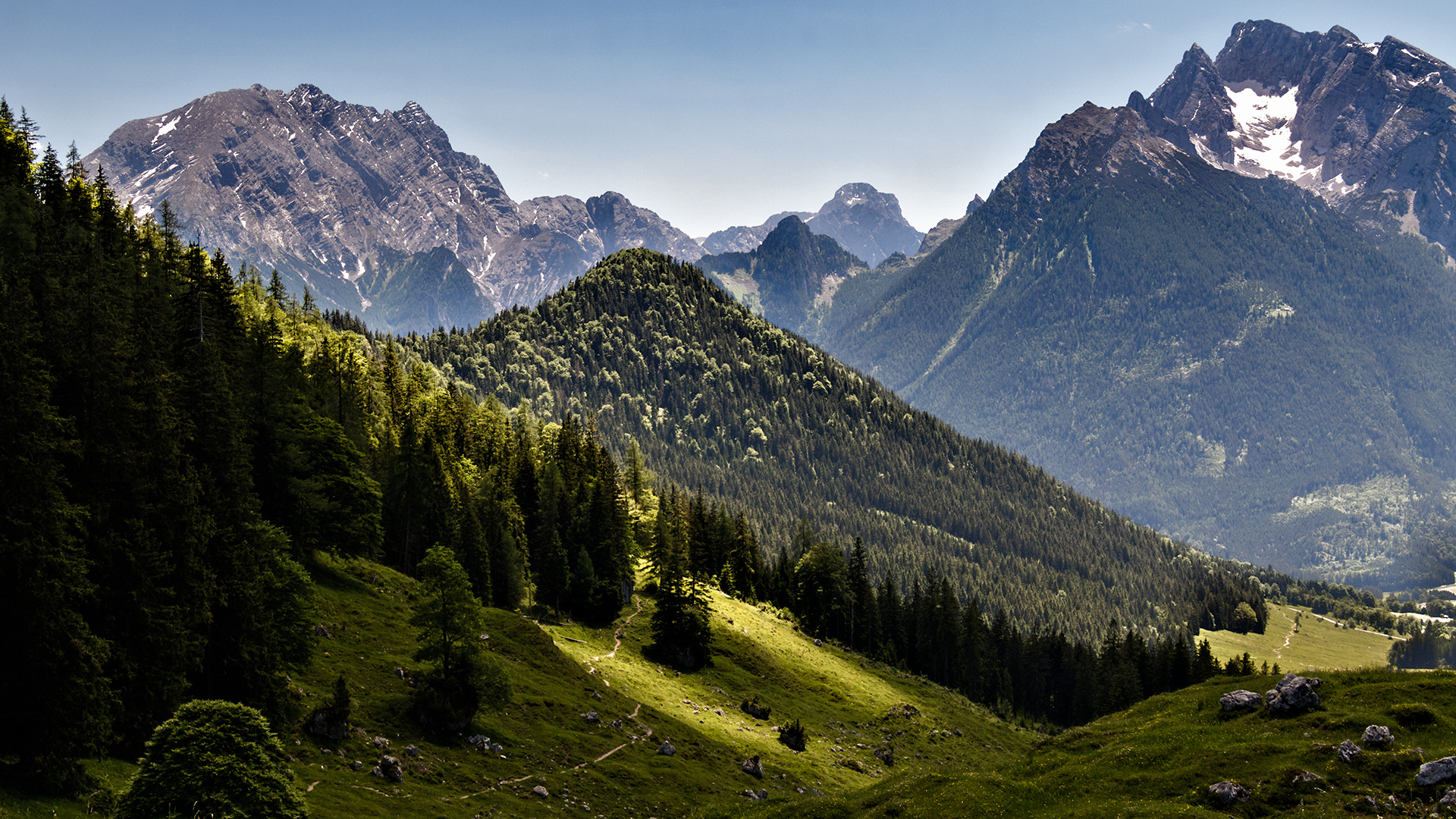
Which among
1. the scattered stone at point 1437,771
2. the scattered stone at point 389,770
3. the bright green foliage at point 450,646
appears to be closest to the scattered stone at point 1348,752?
the scattered stone at point 1437,771

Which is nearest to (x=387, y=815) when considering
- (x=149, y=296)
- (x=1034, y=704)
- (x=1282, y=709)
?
(x=149, y=296)

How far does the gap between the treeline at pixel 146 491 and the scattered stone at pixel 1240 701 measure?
63204 mm

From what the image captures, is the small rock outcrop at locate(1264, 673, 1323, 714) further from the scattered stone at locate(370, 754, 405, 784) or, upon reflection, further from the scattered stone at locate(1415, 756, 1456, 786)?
the scattered stone at locate(370, 754, 405, 784)

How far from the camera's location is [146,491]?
47844mm

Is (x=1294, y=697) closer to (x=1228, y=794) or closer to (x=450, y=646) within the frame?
(x=1228, y=794)

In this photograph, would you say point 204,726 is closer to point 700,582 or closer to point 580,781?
point 580,781

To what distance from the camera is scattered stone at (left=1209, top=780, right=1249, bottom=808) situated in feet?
153

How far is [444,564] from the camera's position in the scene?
212 ft

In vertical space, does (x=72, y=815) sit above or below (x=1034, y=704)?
above

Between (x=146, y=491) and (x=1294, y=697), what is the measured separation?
70960mm

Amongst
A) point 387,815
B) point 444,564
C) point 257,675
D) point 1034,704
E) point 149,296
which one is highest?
point 149,296

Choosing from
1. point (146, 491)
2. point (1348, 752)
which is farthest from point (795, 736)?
point (146, 491)

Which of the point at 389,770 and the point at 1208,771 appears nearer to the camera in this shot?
the point at 1208,771

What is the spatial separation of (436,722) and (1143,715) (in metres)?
56.2
